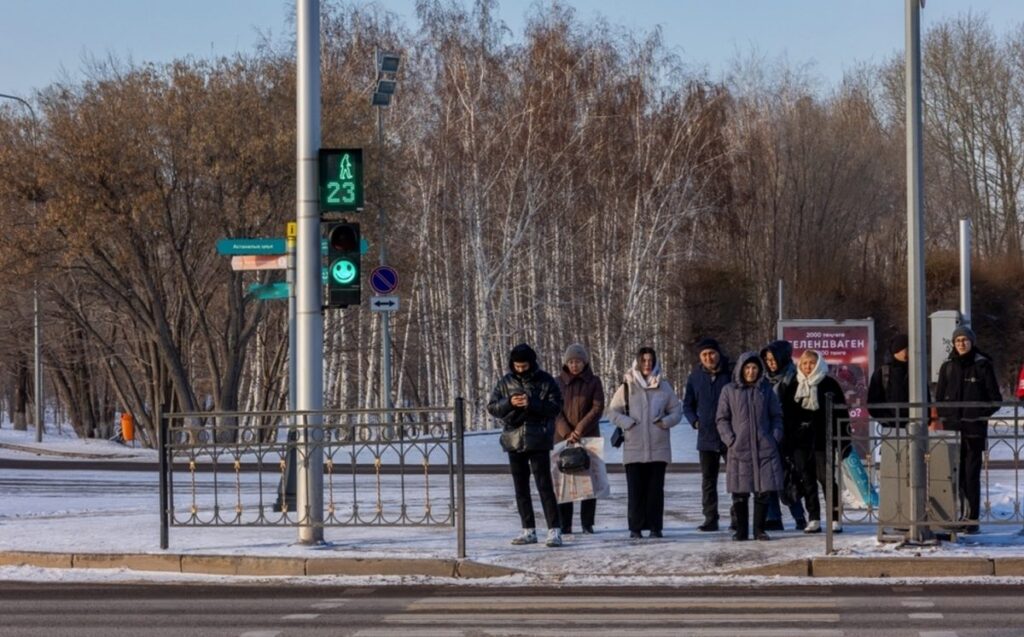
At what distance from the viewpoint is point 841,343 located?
859 inches

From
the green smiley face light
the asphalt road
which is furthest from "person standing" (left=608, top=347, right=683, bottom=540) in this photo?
the green smiley face light

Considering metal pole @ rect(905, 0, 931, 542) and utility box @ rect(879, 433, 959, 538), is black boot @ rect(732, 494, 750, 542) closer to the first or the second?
utility box @ rect(879, 433, 959, 538)

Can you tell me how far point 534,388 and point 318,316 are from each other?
1.98 m

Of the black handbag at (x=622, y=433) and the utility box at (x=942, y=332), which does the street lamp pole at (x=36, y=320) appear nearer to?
the utility box at (x=942, y=332)

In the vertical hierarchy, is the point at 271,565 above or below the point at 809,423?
below

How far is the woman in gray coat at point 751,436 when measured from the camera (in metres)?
12.8

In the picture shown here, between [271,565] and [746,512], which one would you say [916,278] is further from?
[271,565]

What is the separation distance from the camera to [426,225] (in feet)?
150

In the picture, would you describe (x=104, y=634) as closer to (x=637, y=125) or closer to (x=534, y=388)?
(x=534, y=388)

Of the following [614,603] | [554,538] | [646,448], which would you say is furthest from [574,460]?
[614,603]

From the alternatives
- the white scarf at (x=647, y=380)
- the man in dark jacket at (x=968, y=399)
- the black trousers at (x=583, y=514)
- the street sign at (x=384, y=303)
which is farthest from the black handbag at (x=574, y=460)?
the street sign at (x=384, y=303)

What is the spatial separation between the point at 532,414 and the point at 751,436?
187cm

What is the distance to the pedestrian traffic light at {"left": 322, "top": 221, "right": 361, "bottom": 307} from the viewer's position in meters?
13.0

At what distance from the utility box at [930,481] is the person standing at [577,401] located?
258 centimetres
